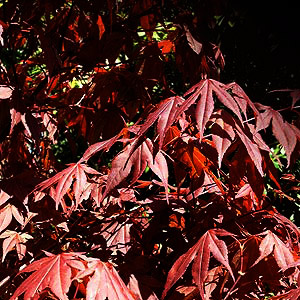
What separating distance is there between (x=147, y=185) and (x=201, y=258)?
427 millimetres

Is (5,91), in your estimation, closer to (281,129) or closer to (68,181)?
(68,181)

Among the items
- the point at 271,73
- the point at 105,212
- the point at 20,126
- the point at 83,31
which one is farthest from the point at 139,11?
the point at 271,73

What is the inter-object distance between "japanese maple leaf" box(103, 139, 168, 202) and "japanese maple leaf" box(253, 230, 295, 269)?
0.26m

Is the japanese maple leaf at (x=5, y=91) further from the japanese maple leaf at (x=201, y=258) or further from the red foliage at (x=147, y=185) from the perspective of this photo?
the japanese maple leaf at (x=201, y=258)

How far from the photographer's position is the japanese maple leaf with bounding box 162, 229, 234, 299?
965 millimetres

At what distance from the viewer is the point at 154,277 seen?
127cm

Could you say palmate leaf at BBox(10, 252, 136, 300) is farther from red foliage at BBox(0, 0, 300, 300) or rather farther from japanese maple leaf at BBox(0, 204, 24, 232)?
japanese maple leaf at BBox(0, 204, 24, 232)

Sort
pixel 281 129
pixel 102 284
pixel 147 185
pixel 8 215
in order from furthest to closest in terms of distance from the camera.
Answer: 1. pixel 147 185
2. pixel 8 215
3. pixel 281 129
4. pixel 102 284

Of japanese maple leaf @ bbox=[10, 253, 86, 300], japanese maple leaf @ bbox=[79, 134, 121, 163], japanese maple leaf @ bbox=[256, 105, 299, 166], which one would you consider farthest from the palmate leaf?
japanese maple leaf @ bbox=[256, 105, 299, 166]

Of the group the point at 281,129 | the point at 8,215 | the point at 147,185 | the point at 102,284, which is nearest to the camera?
the point at 102,284

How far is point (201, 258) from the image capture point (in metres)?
0.99

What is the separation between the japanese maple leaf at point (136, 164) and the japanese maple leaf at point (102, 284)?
15 cm

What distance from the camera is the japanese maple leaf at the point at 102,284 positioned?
3.10 feet

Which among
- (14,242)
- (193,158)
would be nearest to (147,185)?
(193,158)
